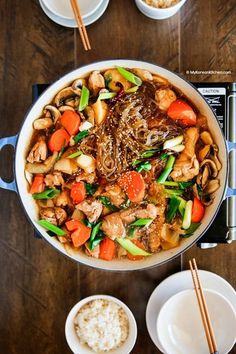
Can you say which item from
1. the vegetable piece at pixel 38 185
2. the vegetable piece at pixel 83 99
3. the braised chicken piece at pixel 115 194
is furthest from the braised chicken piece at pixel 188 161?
the vegetable piece at pixel 38 185

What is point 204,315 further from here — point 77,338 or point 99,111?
point 99,111

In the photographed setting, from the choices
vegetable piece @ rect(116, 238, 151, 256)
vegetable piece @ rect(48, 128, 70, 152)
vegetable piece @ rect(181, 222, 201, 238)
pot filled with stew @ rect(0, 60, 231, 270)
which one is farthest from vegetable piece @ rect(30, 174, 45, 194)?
vegetable piece @ rect(181, 222, 201, 238)

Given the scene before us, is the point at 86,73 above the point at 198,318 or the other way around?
above

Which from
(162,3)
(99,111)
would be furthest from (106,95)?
(162,3)

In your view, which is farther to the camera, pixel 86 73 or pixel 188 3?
pixel 188 3

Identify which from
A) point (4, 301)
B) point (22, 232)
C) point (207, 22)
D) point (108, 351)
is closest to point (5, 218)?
point (22, 232)

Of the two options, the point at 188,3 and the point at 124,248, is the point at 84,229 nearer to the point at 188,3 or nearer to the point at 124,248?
the point at 124,248

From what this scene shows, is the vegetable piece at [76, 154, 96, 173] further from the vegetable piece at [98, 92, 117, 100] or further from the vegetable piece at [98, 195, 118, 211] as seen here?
the vegetable piece at [98, 92, 117, 100]
